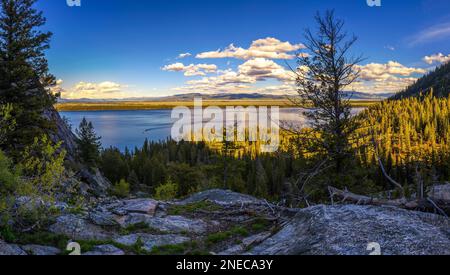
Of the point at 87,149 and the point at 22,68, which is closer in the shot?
the point at 22,68

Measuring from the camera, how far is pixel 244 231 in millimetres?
8594

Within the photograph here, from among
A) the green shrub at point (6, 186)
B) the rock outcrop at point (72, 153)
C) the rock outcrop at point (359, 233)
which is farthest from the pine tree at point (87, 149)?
the rock outcrop at point (359, 233)

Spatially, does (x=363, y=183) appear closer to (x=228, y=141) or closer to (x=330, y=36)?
(x=330, y=36)

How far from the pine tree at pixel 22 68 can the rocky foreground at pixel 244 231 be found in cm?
1182

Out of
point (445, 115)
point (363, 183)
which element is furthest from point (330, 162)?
point (445, 115)

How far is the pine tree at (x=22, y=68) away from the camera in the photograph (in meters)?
19.8

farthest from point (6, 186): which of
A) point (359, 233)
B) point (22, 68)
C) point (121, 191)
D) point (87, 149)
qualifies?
point (87, 149)

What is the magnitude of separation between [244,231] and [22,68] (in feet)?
61.1

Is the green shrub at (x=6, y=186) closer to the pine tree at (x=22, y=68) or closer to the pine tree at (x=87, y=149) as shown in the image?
the pine tree at (x=22, y=68)

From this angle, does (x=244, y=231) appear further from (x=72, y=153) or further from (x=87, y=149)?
(x=87, y=149)

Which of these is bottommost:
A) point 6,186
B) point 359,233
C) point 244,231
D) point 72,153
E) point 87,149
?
point 72,153

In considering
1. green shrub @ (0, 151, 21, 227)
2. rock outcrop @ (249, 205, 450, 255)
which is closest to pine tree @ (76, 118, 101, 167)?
green shrub @ (0, 151, 21, 227)
